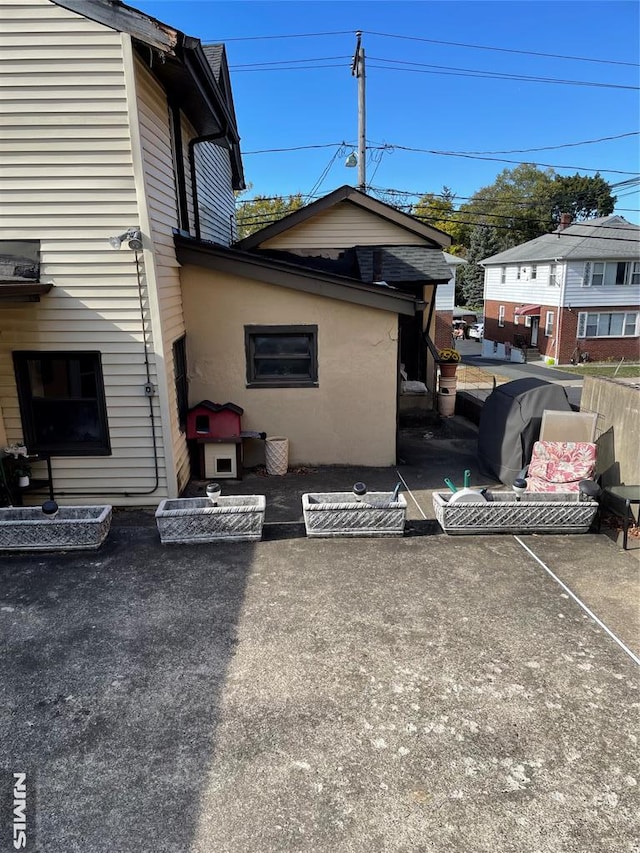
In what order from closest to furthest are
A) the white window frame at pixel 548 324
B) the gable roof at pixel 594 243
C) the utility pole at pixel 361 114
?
the utility pole at pixel 361 114 → the gable roof at pixel 594 243 → the white window frame at pixel 548 324

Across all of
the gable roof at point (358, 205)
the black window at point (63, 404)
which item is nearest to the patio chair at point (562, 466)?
the black window at point (63, 404)

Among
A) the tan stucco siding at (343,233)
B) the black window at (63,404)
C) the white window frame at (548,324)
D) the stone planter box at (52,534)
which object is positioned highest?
the tan stucco siding at (343,233)

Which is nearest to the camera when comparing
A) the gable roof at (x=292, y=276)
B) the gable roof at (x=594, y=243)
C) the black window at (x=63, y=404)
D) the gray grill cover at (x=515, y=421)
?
the black window at (x=63, y=404)

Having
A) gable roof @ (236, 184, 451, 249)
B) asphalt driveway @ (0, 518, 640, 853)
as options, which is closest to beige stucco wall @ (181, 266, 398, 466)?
asphalt driveway @ (0, 518, 640, 853)

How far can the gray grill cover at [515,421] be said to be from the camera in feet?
25.2

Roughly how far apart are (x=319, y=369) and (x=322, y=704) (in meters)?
5.79

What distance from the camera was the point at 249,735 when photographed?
11.2 feet

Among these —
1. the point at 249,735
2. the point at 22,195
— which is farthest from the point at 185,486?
the point at 249,735

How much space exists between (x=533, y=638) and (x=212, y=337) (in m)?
6.24

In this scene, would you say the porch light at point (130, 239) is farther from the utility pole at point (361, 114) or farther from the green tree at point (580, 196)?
the green tree at point (580, 196)

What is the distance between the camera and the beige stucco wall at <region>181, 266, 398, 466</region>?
8.48 metres

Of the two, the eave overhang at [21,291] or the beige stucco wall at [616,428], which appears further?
the beige stucco wall at [616,428]

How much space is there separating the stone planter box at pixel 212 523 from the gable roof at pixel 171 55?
5183mm

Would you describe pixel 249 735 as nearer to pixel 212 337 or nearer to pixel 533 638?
pixel 533 638
